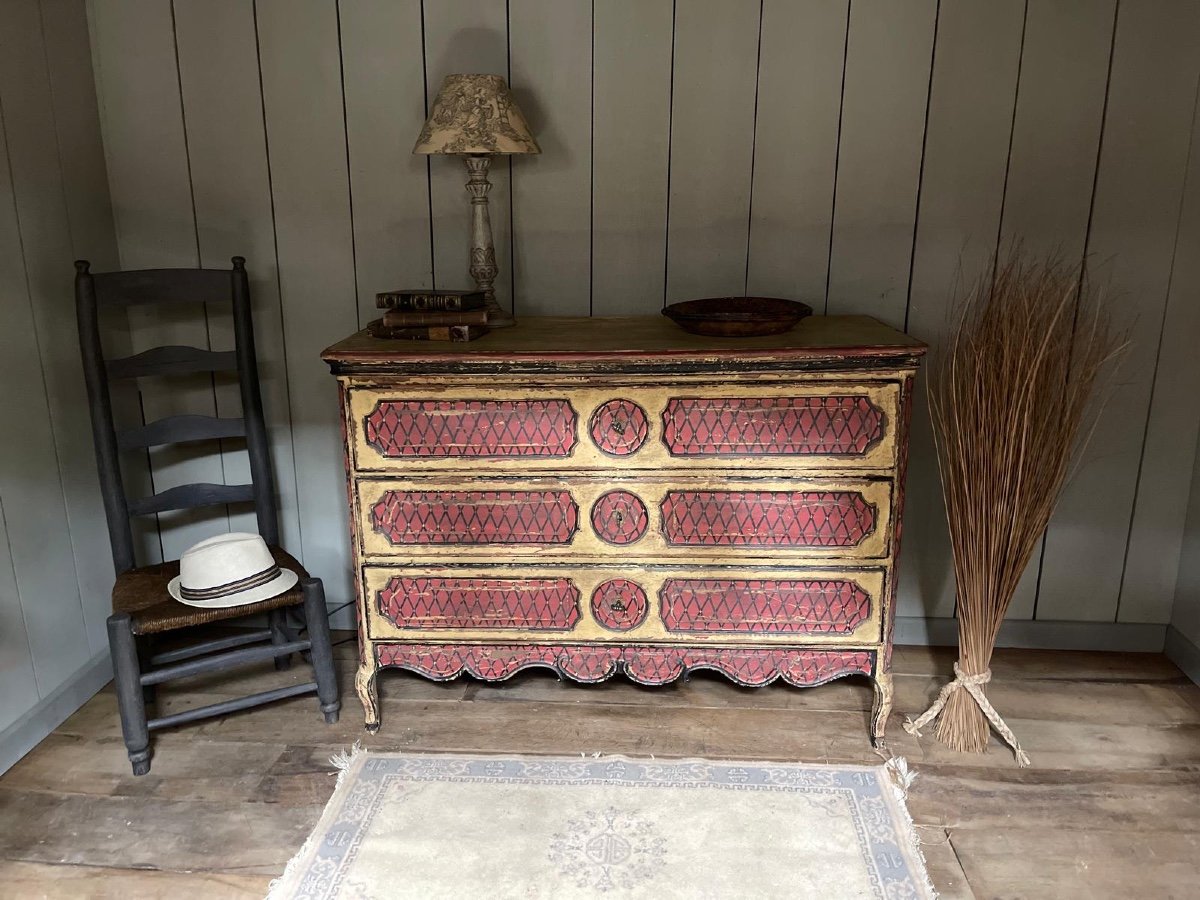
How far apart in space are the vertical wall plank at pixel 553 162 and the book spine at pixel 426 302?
0.48 metres

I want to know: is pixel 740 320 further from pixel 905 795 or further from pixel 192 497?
pixel 192 497

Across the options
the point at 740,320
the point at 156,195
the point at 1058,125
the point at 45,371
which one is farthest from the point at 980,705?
the point at 156,195

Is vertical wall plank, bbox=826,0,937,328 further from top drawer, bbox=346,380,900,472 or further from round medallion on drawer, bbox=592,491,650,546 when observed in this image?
round medallion on drawer, bbox=592,491,650,546

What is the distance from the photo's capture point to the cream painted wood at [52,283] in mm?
2305

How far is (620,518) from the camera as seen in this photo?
7.32 feet

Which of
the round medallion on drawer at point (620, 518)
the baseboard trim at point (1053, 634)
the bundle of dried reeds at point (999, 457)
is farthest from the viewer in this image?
the baseboard trim at point (1053, 634)

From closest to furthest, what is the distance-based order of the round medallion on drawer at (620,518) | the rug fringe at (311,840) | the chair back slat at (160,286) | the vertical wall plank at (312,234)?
the rug fringe at (311,840) < the round medallion on drawer at (620,518) < the chair back slat at (160,286) < the vertical wall plank at (312,234)

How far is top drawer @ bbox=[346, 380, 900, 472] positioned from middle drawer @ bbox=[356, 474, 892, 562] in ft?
0.17

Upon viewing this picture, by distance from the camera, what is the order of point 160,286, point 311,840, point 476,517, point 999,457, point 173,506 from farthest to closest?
point 173,506, point 160,286, point 476,517, point 999,457, point 311,840

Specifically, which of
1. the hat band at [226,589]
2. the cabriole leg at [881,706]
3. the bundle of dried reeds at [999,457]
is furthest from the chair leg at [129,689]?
the bundle of dried reeds at [999,457]

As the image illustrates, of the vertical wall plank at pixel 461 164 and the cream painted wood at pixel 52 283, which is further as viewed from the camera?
the vertical wall plank at pixel 461 164

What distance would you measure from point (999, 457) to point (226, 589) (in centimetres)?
192

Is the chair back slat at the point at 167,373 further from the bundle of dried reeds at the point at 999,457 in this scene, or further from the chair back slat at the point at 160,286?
the bundle of dried reeds at the point at 999,457

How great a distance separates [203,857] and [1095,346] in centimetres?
265
